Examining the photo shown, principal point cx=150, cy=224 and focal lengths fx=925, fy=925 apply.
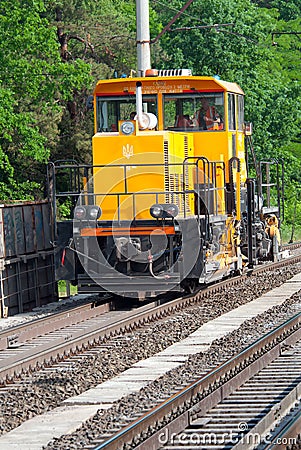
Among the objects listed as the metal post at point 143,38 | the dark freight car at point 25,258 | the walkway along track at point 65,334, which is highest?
the metal post at point 143,38

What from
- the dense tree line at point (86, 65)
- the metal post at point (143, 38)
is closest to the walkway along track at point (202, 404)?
the metal post at point (143, 38)

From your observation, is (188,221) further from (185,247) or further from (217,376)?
(217,376)

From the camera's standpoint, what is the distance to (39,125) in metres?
30.3

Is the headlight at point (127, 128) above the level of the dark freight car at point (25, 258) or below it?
above

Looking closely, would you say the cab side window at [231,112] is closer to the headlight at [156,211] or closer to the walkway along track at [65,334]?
the headlight at [156,211]

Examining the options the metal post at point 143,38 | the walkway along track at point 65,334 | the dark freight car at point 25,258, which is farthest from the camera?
the metal post at point 143,38

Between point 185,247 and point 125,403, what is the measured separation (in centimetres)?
642

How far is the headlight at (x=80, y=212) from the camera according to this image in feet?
49.2

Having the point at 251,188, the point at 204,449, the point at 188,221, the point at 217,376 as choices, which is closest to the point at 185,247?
the point at 188,221

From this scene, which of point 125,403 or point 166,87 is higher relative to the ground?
point 166,87

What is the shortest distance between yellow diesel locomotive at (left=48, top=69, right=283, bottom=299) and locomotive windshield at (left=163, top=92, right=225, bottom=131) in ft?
0.06

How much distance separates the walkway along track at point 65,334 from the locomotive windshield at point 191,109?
10.2 ft

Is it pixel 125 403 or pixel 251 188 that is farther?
pixel 251 188

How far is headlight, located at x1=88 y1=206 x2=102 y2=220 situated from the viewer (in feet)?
49.0
